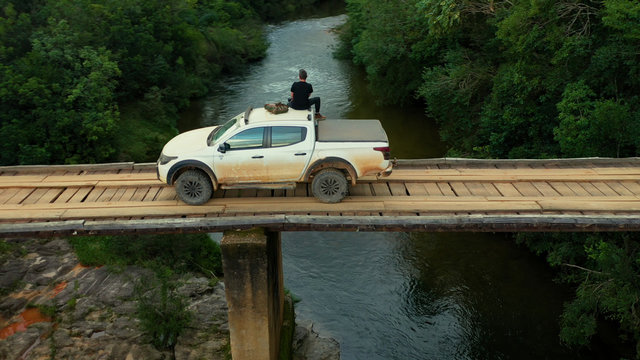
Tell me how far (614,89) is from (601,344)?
300 inches

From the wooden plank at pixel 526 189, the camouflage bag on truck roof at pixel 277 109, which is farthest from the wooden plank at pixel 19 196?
the wooden plank at pixel 526 189

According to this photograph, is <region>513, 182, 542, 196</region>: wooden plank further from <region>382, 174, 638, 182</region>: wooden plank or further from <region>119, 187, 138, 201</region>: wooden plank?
<region>119, 187, 138, 201</region>: wooden plank

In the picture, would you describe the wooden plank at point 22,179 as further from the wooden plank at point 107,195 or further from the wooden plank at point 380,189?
the wooden plank at point 380,189

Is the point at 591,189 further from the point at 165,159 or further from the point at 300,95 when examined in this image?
the point at 165,159

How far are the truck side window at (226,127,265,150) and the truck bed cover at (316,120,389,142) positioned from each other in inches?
47.8

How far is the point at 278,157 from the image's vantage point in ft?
40.7

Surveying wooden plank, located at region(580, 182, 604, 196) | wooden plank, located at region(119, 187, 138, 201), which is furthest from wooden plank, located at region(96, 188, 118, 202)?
wooden plank, located at region(580, 182, 604, 196)

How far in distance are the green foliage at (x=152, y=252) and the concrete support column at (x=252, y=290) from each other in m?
5.34

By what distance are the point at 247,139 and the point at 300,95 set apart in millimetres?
1885

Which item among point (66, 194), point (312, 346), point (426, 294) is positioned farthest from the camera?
point (426, 294)

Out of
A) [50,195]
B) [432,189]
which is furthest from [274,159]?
[50,195]

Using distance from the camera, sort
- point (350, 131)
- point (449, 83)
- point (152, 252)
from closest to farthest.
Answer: point (350, 131)
point (152, 252)
point (449, 83)

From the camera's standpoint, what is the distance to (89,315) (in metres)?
16.6

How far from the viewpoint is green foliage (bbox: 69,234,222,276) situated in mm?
18734
